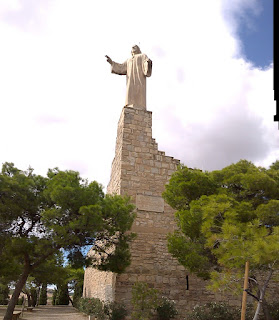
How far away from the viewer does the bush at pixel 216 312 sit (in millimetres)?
10922

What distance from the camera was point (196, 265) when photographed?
919 centimetres

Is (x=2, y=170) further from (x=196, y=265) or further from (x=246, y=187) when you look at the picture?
(x=246, y=187)

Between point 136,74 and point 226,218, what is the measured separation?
9609 mm

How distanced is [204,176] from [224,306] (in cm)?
510

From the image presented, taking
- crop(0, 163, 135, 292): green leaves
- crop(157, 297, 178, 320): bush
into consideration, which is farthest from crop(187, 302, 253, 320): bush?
crop(0, 163, 135, 292): green leaves

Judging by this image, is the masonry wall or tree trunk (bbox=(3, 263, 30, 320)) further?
the masonry wall

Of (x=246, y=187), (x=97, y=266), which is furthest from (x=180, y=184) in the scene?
(x=97, y=266)

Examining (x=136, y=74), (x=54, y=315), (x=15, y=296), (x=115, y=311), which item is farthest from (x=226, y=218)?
(x=54, y=315)

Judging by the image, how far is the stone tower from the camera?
11.8 metres

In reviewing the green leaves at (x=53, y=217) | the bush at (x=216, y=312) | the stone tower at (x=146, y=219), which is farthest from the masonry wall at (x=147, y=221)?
the green leaves at (x=53, y=217)

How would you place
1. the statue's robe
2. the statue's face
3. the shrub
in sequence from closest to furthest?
the shrub, the statue's robe, the statue's face

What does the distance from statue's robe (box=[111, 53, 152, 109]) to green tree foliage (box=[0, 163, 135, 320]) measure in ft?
19.2

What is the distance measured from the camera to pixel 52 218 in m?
9.42

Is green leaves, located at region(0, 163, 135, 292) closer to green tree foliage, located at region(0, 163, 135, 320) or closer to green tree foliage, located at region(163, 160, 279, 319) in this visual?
green tree foliage, located at region(0, 163, 135, 320)
